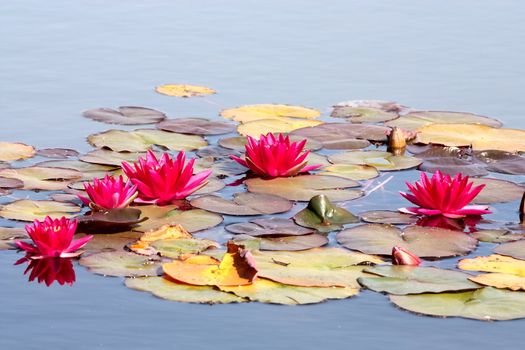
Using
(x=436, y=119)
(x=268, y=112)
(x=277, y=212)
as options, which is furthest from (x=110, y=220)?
(x=436, y=119)

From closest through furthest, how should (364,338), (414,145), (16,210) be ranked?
(364,338)
(16,210)
(414,145)

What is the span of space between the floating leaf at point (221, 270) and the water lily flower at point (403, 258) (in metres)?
0.60

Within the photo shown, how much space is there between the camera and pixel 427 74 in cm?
785

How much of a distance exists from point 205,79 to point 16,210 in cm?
307

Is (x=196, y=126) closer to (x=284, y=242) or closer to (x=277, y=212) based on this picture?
(x=277, y=212)

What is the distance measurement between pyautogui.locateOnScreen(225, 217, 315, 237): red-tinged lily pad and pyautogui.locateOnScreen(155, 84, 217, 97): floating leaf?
8.74ft

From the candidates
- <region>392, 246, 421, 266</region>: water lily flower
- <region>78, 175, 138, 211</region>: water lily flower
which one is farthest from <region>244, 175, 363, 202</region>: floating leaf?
<region>392, 246, 421, 266</region>: water lily flower

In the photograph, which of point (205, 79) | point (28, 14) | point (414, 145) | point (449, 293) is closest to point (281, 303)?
point (449, 293)

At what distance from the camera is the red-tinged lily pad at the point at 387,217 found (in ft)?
15.7

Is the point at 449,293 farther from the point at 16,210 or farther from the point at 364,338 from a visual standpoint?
the point at 16,210

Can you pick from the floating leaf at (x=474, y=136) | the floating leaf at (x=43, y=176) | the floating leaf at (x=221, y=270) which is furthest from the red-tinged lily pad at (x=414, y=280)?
the floating leaf at (x=474, y=136)

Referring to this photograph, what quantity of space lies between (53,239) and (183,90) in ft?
10.4

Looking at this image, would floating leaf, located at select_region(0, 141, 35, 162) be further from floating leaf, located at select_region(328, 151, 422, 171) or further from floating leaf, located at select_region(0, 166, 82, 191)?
floating leaf, located at select_region(328, 151, 422, 171)

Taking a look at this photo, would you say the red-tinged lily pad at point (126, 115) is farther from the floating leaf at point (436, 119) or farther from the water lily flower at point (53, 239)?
the water lily flower at point (53, 239)
